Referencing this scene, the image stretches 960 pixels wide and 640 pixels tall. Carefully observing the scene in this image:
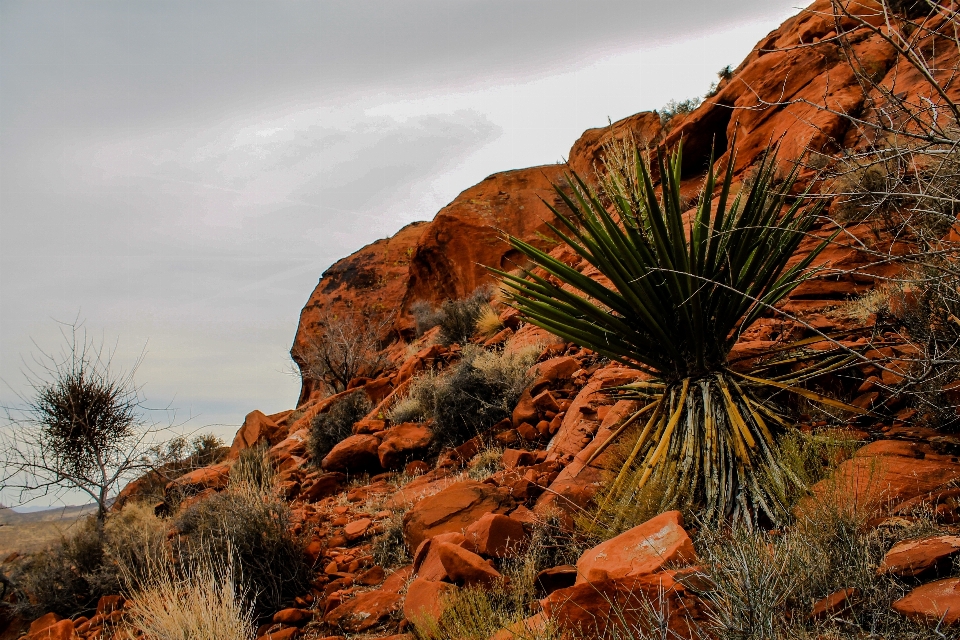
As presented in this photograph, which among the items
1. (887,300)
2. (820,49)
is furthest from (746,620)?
(820,49)

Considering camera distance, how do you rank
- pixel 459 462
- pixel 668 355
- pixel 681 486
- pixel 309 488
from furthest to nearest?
pixel 309 488 < pixel 459 462 < pixel 668 355 < pixel 681 486

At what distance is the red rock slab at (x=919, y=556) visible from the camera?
2.08 meters

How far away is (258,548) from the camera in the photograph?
185 inches

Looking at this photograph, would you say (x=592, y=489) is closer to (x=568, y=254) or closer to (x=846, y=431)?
(x=846, y=431)

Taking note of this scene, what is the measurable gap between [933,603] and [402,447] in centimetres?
604

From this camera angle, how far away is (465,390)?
737 cm

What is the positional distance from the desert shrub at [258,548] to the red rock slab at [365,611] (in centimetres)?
69

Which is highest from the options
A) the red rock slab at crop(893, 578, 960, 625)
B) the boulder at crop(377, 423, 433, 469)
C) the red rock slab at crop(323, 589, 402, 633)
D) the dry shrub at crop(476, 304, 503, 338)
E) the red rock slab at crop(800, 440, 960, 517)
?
the dry shrub at crop(476, 304, 503, 338)

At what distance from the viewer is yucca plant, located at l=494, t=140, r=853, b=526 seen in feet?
11.2

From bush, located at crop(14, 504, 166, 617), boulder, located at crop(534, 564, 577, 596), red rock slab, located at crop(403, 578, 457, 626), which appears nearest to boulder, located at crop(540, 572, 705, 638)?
boulder, located at crop(534, 564, 577, 596)

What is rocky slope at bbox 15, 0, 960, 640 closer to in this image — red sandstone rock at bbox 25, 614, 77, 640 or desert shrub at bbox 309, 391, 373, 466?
red sandstone rock at bbox 25, 614, 77, 640

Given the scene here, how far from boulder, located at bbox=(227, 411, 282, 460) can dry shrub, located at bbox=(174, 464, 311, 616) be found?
299 inches

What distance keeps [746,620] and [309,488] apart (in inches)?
252

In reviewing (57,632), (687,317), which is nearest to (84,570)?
(57,632)
